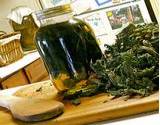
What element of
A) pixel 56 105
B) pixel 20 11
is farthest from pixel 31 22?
pixel 56 105

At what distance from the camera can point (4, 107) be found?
0.69 metres

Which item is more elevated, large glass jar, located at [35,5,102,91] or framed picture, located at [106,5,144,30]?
large glass jar, located at [35,5,102,91]

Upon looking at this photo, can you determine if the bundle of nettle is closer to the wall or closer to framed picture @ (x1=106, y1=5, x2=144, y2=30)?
framed picture @ (x1=106, y1=5, x2=144, y2=30)

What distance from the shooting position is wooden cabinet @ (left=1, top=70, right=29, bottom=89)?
5.79 feet

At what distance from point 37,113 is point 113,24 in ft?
5.50

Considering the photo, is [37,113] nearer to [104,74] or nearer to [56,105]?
[56,105]

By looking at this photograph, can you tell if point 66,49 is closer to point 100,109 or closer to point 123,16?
point 100,109

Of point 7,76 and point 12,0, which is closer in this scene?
point 7,76

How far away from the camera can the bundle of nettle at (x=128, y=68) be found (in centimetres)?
51

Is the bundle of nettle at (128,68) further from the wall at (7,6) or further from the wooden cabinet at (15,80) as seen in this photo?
the wall at (7,6)

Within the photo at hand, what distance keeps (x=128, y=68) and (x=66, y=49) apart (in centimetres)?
15

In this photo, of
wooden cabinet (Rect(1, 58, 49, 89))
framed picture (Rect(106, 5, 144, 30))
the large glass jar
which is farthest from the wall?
the large glass jar

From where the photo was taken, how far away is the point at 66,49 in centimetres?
62

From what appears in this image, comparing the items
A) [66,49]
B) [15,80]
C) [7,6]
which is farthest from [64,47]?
[7,6]
